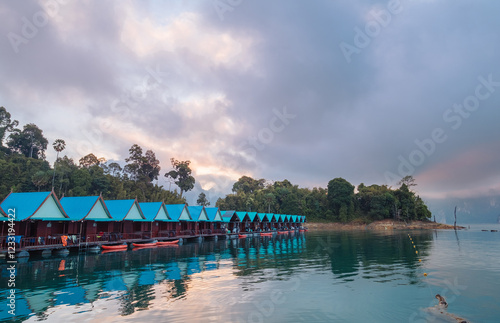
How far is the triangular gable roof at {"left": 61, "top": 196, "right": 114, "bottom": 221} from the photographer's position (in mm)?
32294

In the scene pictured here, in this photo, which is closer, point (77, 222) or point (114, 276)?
point (114, 276)

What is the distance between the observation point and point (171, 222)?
156 ft

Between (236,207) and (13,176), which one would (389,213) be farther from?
(13,176)

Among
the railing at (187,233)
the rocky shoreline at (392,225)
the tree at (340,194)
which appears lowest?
the rocky shoreline at (392,225)

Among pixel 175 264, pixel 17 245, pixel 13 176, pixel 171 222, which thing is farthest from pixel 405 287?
pixel 13 176

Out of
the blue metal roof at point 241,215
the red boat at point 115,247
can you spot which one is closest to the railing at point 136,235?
the red boat at point 115,247

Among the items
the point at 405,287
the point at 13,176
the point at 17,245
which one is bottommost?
the point at 405,287

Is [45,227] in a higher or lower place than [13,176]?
lower

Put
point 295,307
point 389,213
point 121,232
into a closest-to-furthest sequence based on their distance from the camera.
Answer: point 295,307 < point 121,232 < point 389,213

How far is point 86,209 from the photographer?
3294 centimetres

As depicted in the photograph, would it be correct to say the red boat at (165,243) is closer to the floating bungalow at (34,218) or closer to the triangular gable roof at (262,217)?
the floating bungalow at (34,218)

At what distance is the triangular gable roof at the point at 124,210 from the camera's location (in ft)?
121

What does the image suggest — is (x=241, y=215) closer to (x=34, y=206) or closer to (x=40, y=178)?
(x=34, y=206)

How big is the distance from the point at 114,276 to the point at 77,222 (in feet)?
60.4
